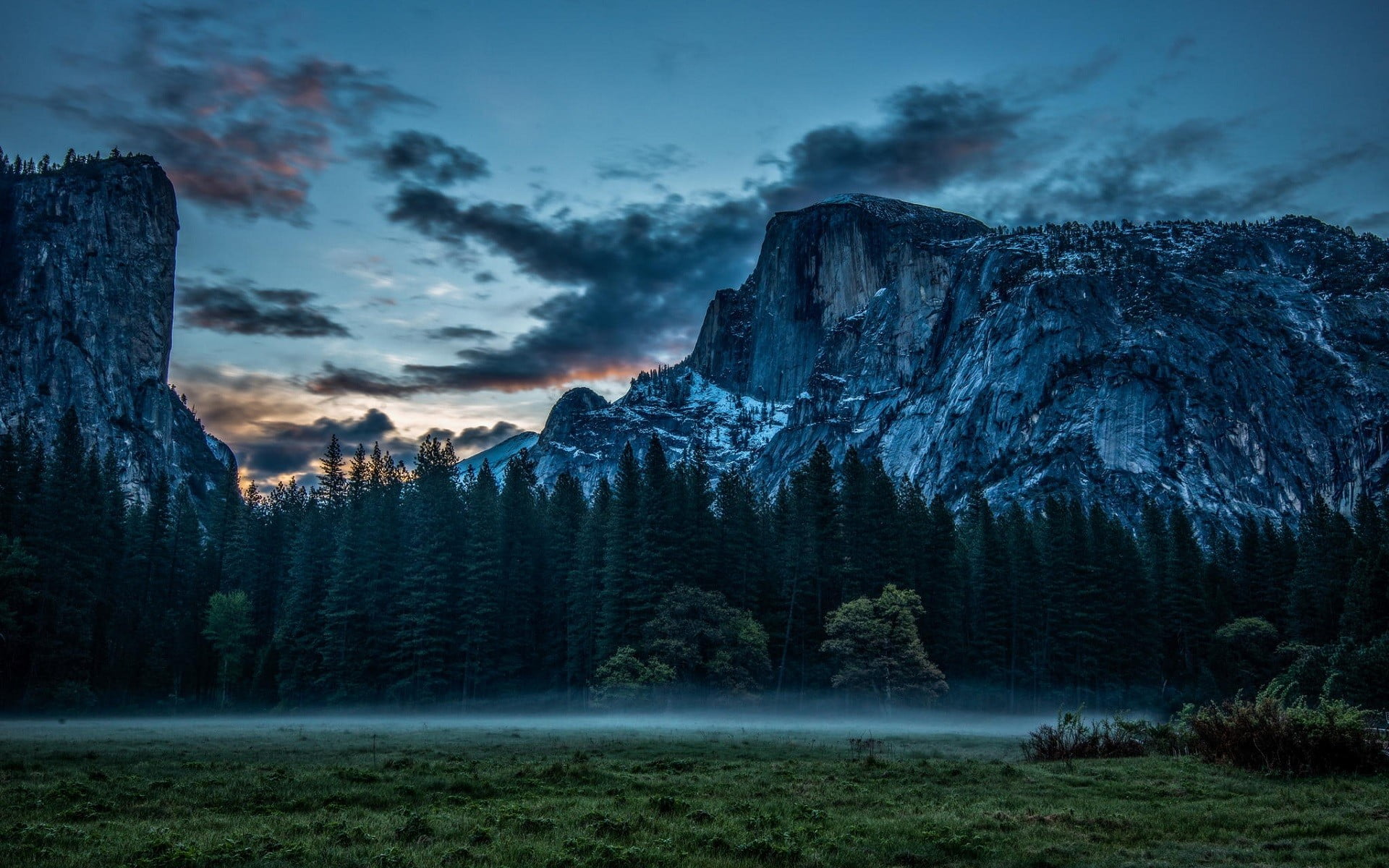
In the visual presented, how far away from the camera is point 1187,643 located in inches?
3770

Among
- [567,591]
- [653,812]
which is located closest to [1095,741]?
[653,812]

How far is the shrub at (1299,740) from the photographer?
20531mm

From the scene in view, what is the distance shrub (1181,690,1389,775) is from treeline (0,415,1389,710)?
4425 centimetres

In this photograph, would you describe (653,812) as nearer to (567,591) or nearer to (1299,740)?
(1299,740)

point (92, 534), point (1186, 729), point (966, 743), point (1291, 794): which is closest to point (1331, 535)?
point (966, 743)

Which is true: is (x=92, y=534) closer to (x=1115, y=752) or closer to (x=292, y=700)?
(x=292, y=700)

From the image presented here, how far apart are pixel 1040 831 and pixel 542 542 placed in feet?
239

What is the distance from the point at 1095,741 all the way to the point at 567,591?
190 ft

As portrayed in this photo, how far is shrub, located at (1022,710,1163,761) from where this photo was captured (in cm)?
2725

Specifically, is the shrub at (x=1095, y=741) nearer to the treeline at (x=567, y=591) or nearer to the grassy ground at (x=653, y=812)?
the grassy ground at (x=653, y=812)

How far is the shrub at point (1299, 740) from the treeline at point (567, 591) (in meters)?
44.2

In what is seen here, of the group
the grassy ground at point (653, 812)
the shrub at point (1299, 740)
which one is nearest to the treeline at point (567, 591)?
the grassy ground at point (653, 812)

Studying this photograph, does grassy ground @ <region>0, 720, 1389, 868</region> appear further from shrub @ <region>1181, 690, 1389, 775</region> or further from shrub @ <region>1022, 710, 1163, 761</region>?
shrub @ <region>1022, 710, 1163, 761</region>

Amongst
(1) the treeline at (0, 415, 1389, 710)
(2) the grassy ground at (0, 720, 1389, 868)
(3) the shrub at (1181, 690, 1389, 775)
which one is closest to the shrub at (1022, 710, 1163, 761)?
(2) the grassy ground at (0, 720, 1389, 868)
